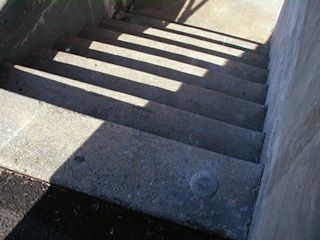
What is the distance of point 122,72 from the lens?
414 centimetres

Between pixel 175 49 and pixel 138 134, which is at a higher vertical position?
pixel 138 134

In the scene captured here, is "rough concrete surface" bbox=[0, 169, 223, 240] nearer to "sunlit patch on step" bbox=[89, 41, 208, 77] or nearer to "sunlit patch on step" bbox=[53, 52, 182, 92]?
"sunlit patch on step" bbox=[53, 52, 182, 92]

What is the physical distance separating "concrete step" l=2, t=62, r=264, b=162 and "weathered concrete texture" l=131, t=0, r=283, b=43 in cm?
473

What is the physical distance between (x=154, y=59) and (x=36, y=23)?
1628 mm

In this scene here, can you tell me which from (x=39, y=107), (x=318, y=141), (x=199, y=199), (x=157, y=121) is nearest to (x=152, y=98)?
(x=157, y=121)

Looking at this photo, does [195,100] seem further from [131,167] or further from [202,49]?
[202,49]

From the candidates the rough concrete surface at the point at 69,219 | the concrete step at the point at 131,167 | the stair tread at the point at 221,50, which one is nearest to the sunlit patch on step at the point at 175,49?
the stair tread at the point at 221,50

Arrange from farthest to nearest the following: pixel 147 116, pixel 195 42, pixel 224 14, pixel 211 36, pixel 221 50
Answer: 1. pixel 224 14
2. pixel 211 36
3. pixel 195 42
4. pixel 221 50
5. pixel 147 116

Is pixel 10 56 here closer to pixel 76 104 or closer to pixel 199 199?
pixel 76 104

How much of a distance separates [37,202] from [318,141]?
1963 millimetres

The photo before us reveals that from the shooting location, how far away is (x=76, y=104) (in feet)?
11.0

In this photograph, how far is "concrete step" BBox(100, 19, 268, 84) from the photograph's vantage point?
516 cm

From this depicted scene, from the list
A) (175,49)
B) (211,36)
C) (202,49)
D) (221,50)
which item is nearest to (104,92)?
(175,49)

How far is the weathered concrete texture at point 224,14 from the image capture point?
7.53 m
